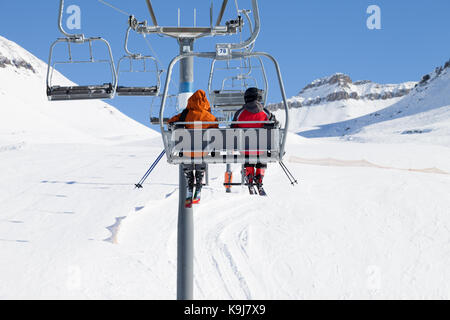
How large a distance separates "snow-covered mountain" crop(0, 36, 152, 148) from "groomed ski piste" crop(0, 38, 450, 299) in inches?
2524

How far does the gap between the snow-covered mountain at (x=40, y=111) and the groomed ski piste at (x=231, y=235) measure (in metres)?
64.1

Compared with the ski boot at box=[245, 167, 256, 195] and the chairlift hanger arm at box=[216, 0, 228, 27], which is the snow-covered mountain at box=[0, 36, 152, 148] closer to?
the chairlift hanger arm at box=[216, 0, 228, 27]

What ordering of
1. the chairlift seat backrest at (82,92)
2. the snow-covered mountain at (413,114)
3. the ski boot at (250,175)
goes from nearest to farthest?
the ski boot at (250,175), the chairlift seat backrest at (82,92), the snow-covered mountain at (413,114)

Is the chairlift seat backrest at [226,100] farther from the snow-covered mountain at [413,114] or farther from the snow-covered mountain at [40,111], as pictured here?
the snow-covered mountain at [40,111]

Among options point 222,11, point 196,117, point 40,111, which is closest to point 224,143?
point 196,117

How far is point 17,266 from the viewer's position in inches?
372

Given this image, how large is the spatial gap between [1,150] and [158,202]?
50.4 feet

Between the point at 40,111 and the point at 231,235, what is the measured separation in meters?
97.2

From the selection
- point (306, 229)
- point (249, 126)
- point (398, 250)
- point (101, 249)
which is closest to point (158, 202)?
point (101, 249)

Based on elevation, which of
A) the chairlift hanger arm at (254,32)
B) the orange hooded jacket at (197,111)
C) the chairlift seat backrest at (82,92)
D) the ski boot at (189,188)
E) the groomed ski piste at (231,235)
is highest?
the chairlift hanger arm at (254,32)

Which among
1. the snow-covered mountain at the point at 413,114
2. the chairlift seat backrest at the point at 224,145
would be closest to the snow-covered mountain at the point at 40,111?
the snow-covered mountain at the point at 413,114

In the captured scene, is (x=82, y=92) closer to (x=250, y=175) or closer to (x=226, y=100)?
(x=226, y=100)

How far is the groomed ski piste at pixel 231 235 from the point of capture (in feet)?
31.7
